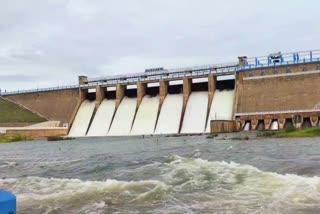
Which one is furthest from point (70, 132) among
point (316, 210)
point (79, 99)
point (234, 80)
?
point (316, 210)

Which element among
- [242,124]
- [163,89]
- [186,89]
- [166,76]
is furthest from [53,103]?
[242,124]

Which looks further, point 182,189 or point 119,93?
point 119,93

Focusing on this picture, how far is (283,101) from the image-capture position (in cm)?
4759

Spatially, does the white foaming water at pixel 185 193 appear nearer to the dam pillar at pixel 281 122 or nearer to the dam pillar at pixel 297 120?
the dam pillar at pixel 297 120

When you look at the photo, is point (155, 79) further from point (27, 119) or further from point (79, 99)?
point (27, 119)

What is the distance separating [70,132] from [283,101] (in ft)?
109

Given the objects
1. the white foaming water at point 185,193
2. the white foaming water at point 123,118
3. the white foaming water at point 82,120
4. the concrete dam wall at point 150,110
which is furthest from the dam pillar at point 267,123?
the white foaming water at point 185,193

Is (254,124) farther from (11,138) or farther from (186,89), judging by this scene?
(11,138)

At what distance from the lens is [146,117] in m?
56.3

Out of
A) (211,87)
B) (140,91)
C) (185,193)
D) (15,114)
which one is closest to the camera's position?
(185,193)

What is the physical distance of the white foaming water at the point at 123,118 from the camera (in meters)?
56.8

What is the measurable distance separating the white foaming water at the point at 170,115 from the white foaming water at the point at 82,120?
13.4 meters

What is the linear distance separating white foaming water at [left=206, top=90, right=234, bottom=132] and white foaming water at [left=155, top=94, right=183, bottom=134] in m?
4.78

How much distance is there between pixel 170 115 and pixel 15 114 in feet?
101
